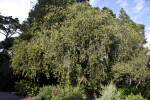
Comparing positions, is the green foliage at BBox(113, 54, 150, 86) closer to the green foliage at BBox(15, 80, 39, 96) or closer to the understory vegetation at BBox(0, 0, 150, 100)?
the understory vegetation at BBox(0, 0, 150, 100)

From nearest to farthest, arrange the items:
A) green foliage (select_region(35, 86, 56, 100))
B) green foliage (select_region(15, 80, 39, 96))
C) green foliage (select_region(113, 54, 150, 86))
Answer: green foliage (select_region(35, 86, 56, 100))
green foliage (select_region(113, 54, 150, 86))
green foliage (select_region(15, 80, 39, 96))

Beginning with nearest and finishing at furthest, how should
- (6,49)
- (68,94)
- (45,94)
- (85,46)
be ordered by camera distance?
(68,94) → (85,46) → (45,94) → (6,49)

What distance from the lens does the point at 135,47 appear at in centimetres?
1316

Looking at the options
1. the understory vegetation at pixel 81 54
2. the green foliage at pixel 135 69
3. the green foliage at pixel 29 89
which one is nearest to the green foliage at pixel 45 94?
the understory vegetation at pixel 81 54

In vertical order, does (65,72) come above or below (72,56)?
below

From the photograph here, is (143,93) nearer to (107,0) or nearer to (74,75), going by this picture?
(74,75)

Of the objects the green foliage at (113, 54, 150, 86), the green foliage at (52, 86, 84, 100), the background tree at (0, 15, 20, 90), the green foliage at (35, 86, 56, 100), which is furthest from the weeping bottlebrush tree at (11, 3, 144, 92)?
the background tree at (0, 15, 20, 90)

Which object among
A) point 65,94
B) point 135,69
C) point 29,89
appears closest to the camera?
point 65,94

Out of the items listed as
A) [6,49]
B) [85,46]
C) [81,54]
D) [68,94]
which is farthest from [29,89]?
[6,49]

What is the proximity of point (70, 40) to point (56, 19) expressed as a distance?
292 cm

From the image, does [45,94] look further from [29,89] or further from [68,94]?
[29,89]

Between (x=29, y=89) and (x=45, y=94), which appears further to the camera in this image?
(x=29, y=89)

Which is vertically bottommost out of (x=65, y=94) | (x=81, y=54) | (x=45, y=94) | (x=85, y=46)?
(x=45, y=94)

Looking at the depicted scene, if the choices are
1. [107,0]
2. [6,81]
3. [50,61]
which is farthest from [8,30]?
[107,0]
